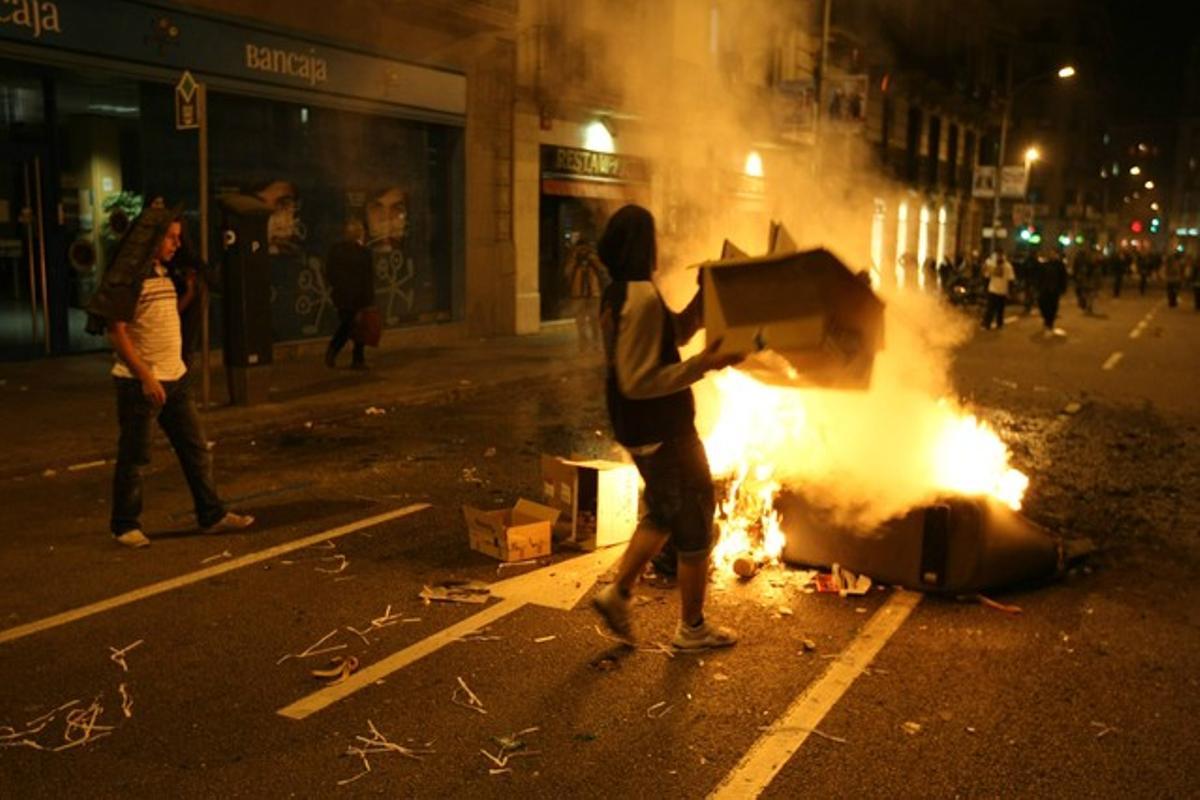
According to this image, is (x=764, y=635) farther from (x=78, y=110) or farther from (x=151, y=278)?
(x=78, y=110)

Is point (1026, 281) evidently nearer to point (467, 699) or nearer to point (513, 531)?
point (513, 531)

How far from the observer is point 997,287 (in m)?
Result: 19.9

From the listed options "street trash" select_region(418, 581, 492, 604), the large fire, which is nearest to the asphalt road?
"street trash" select_region(418, 581, 492, 604)

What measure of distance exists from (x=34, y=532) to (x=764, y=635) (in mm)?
3926

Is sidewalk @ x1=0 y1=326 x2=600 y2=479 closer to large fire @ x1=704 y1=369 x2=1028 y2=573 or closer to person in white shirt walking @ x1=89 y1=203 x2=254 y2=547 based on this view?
person in white shirt walking @ x1=89 y1=203 x2=254 y2=547

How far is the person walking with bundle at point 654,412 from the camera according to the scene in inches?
147

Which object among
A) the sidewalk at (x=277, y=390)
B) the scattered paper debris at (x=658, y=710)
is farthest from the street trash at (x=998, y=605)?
the sidewalk at (x=277, y=390)

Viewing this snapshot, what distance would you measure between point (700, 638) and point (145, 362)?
2.96 m

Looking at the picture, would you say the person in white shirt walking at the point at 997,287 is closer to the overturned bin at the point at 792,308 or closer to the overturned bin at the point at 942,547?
the overturned bin at the point at 942,547

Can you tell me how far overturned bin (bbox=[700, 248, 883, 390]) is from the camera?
11.5 ft

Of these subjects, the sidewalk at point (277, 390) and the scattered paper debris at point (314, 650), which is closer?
the scattered paper debris at point (314, 650)

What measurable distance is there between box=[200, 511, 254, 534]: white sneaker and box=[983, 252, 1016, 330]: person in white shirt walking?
1697cm

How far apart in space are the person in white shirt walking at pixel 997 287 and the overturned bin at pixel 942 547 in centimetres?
1583

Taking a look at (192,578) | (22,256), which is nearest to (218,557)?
(192,578)
